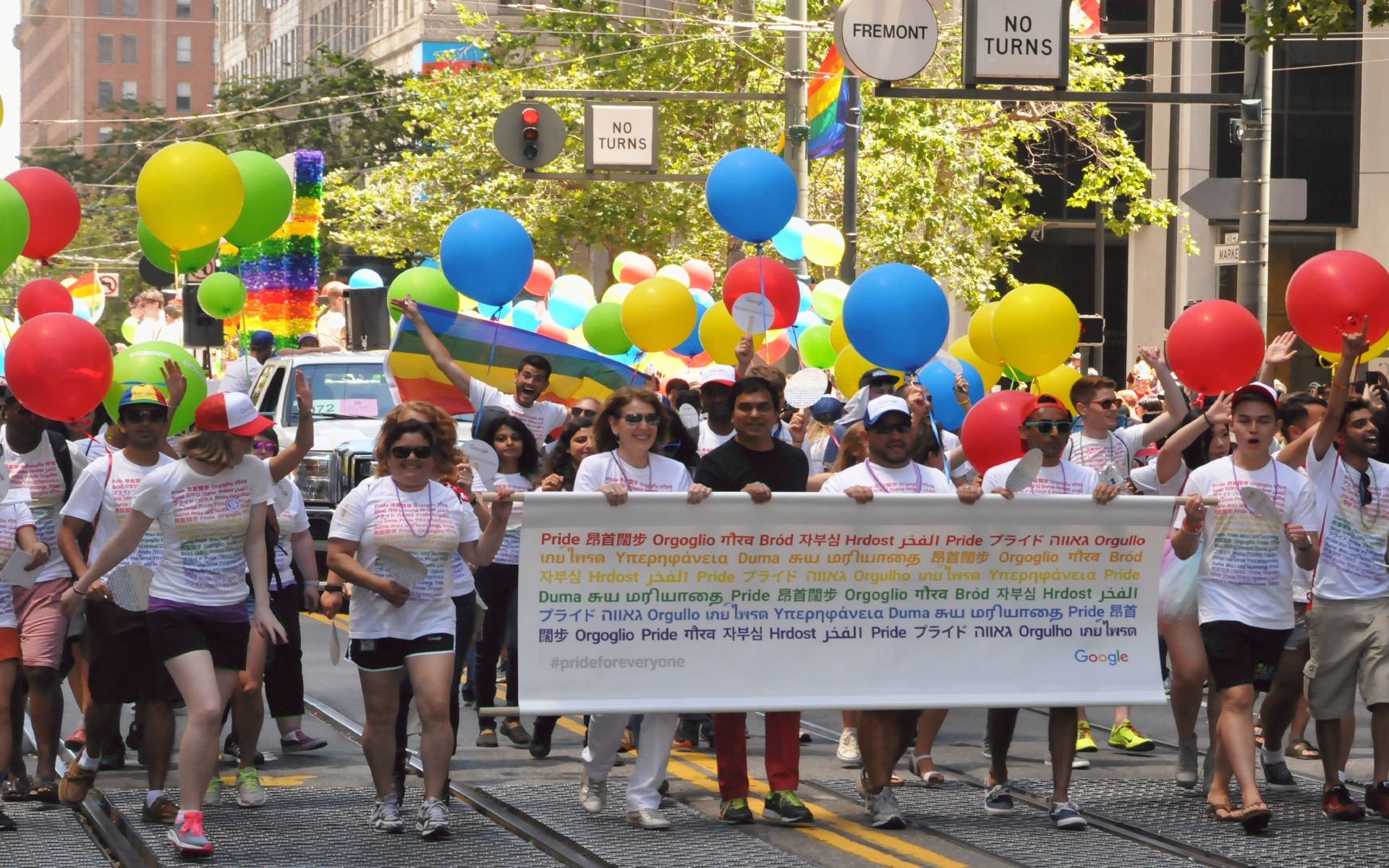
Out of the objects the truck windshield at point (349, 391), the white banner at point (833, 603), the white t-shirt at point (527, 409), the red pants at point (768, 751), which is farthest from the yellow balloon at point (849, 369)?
the red pants at point (768, 751)

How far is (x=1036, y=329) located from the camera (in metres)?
11.2

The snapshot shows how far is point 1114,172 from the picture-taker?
1159 inches

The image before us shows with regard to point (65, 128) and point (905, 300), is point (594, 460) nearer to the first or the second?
point (905, 300)

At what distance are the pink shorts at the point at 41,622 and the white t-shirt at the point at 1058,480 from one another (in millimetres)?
4182

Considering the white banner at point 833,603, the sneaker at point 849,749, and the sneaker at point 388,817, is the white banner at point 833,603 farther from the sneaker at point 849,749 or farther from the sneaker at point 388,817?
the sneaker at point 849,749

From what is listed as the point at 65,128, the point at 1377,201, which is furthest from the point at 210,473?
the point at 65,128

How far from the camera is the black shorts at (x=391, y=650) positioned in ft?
25.1

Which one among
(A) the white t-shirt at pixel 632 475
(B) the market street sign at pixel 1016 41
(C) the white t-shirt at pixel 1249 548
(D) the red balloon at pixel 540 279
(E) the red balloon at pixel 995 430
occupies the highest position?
(B) the market street sign at pixel 1016 41

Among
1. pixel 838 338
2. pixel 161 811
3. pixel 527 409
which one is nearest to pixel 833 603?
pixel 161 811

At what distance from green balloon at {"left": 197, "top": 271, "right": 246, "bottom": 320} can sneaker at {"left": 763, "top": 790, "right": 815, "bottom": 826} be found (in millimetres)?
10223

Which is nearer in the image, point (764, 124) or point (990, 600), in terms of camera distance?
point (990, 600)

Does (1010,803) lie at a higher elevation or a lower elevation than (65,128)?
lower

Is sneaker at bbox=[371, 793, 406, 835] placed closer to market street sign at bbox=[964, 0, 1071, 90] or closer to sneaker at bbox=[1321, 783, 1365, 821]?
sneaker at bbox=[1321, 783, 1365, 821]

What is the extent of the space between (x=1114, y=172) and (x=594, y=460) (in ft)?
74.2
